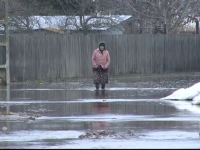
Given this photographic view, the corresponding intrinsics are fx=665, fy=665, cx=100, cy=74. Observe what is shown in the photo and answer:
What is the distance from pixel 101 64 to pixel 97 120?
30.0ft

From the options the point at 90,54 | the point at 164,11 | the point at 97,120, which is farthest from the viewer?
the point at 164,11

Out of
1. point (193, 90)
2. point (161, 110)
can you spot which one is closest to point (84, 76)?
point (193, 90)

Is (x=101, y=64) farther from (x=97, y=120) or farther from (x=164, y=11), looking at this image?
(x=164, y=11)

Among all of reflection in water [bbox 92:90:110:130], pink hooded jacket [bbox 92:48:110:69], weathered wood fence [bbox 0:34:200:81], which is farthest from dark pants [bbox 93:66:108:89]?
weathered wood fence [bbox 0:34:200:81]

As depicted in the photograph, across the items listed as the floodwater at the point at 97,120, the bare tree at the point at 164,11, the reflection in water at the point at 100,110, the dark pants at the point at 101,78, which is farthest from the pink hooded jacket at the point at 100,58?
the bare tree at the point at 164,11

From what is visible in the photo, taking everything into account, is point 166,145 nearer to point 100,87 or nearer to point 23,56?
point 100,87

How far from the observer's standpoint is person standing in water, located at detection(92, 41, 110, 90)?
21.9 metres

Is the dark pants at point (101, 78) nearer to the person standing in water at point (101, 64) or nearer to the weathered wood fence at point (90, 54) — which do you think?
the person standing in water at point (101, 64)

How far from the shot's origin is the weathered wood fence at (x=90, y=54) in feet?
86.0

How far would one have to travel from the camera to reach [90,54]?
28500 mm

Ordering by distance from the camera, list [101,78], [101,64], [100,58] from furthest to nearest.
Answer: [101,64] → [100,58] → [101,78]

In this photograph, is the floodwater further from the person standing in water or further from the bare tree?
the bare tree

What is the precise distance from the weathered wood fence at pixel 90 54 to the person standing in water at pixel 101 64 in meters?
Result: 4.74

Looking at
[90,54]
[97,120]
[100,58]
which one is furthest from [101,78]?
[97,120]
